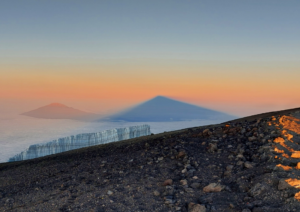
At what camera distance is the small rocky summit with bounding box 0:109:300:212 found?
5954mm

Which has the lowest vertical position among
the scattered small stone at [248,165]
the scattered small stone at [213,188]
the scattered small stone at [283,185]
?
the scattered small stone at [213,188]

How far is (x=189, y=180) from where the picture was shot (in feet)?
23.1

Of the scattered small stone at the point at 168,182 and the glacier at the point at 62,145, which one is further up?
the scattered small stone at the point at 168,182

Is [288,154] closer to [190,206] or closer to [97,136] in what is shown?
[190,206]

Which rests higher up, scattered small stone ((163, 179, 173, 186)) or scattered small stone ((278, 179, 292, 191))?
scattered small stone ((278, 179, 292, 191))

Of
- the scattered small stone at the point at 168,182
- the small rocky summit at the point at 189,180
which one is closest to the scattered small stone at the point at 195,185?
the small rocky summit at the point at 189,180

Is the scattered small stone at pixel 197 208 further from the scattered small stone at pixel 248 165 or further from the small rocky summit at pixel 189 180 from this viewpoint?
the scattered small stone at pixel 248 165

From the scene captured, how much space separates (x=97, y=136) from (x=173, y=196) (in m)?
21.4

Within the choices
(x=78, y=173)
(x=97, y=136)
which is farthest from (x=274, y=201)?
(x=97, y=136)

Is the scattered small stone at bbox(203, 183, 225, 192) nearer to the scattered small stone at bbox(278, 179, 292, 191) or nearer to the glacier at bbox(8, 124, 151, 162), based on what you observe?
the scattered small stone at bbox(278, 179, 292, 191)

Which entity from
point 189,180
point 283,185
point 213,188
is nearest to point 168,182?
point 189,180

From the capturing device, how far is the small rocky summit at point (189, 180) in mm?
5954

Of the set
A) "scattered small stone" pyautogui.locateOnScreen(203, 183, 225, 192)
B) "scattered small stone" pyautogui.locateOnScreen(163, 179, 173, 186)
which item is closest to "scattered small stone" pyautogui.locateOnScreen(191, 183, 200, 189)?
"scattered small stone" pyautogui.locateOnScreen(203, 183, 225, 192)

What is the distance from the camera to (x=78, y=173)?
9164mm
